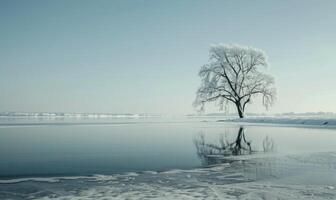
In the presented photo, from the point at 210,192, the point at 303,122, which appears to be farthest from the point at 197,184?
the point at 303,122

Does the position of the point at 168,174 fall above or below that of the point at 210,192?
above

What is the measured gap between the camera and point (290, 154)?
11961 mm

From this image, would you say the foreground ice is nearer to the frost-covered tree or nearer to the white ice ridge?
the white ice ridge

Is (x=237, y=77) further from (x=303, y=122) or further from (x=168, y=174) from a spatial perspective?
(x=168, y=174)

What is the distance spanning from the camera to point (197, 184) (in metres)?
7.26

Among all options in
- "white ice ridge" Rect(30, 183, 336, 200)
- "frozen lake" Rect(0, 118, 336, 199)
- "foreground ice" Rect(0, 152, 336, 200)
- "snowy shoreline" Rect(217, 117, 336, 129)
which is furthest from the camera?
"snowy shoreline" Rect(217, 117, 336, 129)

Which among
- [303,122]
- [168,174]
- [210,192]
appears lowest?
[210,192]

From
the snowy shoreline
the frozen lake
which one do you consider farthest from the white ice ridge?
the snowy shoreline

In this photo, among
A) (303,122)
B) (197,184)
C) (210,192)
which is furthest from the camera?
(303,122)

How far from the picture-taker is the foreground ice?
20.6 feet

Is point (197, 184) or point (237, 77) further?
point (237, 77)

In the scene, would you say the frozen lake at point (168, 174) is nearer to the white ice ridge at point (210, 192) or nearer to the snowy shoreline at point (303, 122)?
the white ice ridge at point (210, 192)

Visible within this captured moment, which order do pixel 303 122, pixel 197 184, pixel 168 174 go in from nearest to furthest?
1. pixel 197 184
2. pixel 168 174
3. pixel 303 122

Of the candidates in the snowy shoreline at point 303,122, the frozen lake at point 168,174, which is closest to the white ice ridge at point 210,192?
the frozen lake at point 168,174
